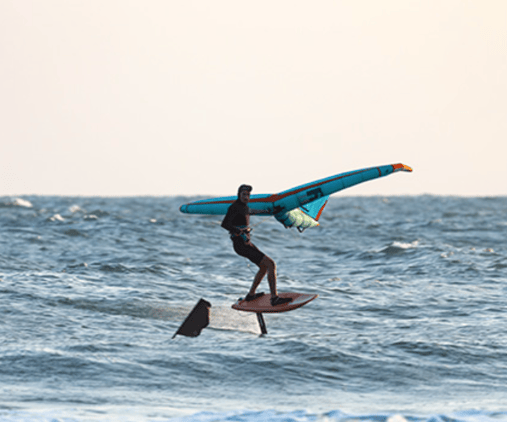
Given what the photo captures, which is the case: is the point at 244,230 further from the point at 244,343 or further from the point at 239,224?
the point at 244,343

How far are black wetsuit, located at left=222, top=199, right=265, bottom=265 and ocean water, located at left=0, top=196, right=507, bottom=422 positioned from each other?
1899 mm

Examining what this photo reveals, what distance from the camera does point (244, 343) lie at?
42.1ft

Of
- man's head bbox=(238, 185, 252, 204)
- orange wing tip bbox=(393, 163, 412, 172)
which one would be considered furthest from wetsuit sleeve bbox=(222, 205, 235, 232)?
orange wing tip bbox=(393, 163, 412, 172)

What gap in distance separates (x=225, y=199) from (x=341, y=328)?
14.3ft

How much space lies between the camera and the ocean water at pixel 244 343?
9.34m

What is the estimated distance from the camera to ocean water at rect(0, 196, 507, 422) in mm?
9336

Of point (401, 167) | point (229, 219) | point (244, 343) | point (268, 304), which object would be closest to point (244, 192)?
point (229, 219)

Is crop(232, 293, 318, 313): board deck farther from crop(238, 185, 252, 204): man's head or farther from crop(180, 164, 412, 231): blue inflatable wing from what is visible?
crop(238, 185, 252, 204): man's head

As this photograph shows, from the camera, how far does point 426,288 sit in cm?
2047

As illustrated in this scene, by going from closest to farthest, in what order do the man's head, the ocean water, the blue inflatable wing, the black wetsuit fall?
the ocean water < the blue inflatable wing < the man's head < the black wetsuit

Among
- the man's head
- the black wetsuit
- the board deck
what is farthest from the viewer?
the board deck

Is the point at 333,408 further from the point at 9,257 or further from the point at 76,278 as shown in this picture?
the point at 9,257

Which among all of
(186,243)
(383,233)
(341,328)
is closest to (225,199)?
(341,328)

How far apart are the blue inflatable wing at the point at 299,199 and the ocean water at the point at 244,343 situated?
2.46 meters
